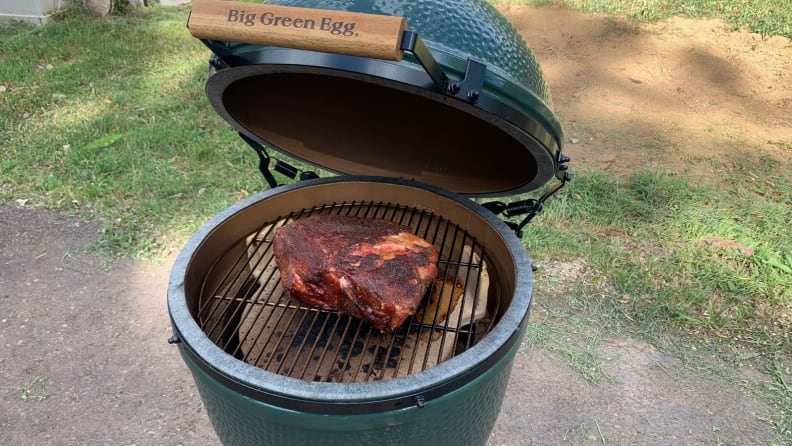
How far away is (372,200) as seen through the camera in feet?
7.09

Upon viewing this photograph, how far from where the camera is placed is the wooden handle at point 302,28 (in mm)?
1073

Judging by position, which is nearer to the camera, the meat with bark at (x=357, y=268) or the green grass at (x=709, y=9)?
the meat with bark at (x=357, y=268)

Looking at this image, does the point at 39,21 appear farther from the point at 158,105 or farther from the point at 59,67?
the point at 158,105

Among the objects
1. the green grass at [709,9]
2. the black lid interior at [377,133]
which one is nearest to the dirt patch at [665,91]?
the green grass at [709,9]

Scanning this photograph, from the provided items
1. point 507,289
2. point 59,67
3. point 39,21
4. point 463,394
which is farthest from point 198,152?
point 39,21

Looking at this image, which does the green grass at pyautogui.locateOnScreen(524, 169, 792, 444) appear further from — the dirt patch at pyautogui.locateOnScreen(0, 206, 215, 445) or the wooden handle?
the wooden handle

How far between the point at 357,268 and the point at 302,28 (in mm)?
767

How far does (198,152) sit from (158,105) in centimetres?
115

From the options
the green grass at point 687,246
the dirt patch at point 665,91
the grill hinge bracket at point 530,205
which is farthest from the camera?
the dirt patch at point 665,91

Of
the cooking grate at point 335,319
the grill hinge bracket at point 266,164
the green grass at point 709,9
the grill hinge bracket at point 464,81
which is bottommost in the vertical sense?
the cooking grate at point 335,319

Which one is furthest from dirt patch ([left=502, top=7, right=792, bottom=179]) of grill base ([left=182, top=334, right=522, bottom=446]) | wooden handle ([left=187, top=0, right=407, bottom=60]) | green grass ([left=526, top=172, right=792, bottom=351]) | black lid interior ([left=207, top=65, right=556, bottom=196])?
wooden handle ([left=187, top=0, right=407, bottom=60])

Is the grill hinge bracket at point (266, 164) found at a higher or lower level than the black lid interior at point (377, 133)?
lower

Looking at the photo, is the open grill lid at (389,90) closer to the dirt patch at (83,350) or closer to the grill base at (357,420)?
the grill base at (357,420)

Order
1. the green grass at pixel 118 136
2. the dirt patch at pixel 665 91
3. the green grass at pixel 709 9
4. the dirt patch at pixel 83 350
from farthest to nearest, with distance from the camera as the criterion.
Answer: the green grass at pixel 709 9
the dirt patch at pixel 665 91
the green grass at pixel 118 136
the dirt patch at pixel 83 350
